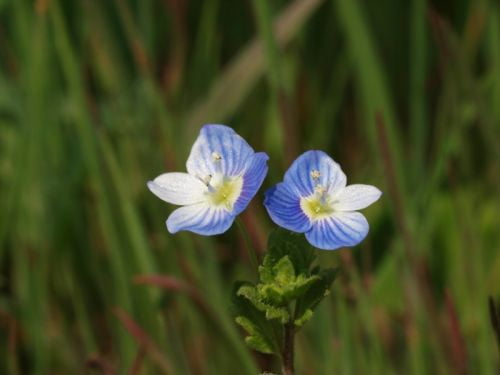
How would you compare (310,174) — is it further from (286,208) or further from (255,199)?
(255,199)

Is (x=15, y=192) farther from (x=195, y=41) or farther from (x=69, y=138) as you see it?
(x=195, y=41)

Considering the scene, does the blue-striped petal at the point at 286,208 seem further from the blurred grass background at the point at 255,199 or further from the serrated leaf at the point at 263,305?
the blurred grass background at the point at 255,199

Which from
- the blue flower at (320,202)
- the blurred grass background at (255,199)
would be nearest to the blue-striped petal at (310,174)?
the blue flower at (320,202)

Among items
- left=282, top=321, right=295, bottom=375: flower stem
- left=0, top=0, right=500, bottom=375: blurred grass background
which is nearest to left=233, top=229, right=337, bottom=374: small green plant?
left=282, top=321, right=295, bottom=375: flower stem

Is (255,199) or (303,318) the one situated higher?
(255,199)

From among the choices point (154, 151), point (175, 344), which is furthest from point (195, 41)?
point (175, 344)

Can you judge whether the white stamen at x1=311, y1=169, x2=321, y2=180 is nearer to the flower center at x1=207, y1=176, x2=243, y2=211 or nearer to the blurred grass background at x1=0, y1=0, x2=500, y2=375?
the flower center at x1=207, y1=176, x2=243, y2=211

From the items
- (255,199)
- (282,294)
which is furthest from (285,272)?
(255,199)
